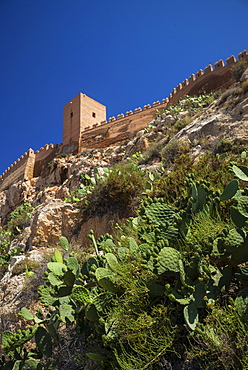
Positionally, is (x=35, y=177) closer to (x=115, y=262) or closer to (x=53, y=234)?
(x=53, y=234)

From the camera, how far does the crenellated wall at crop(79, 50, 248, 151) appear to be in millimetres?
14125

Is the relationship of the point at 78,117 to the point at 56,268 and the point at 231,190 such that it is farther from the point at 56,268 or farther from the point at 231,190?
the point at 231,190

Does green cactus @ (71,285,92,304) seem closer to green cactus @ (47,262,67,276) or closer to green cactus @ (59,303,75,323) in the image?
green cactus @ (59,303,75,323)

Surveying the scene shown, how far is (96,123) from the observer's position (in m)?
21.2

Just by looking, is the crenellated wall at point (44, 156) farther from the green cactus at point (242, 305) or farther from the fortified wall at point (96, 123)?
the green cactus at point (242, 305)

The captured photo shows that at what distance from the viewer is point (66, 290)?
2.63 metres

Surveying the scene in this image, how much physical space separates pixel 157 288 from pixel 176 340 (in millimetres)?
362

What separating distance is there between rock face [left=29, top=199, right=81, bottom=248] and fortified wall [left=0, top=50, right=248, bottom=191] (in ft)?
33.8

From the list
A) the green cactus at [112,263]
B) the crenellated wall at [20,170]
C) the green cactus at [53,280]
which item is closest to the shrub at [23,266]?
the green cactus at [53,280]

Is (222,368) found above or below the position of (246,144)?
below

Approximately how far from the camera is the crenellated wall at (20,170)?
22859mm

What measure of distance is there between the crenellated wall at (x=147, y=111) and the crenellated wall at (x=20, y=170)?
526cm

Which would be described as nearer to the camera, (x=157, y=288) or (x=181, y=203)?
(x=157, y=288)

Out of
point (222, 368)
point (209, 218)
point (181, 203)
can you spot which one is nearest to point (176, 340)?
point (222, 368)
